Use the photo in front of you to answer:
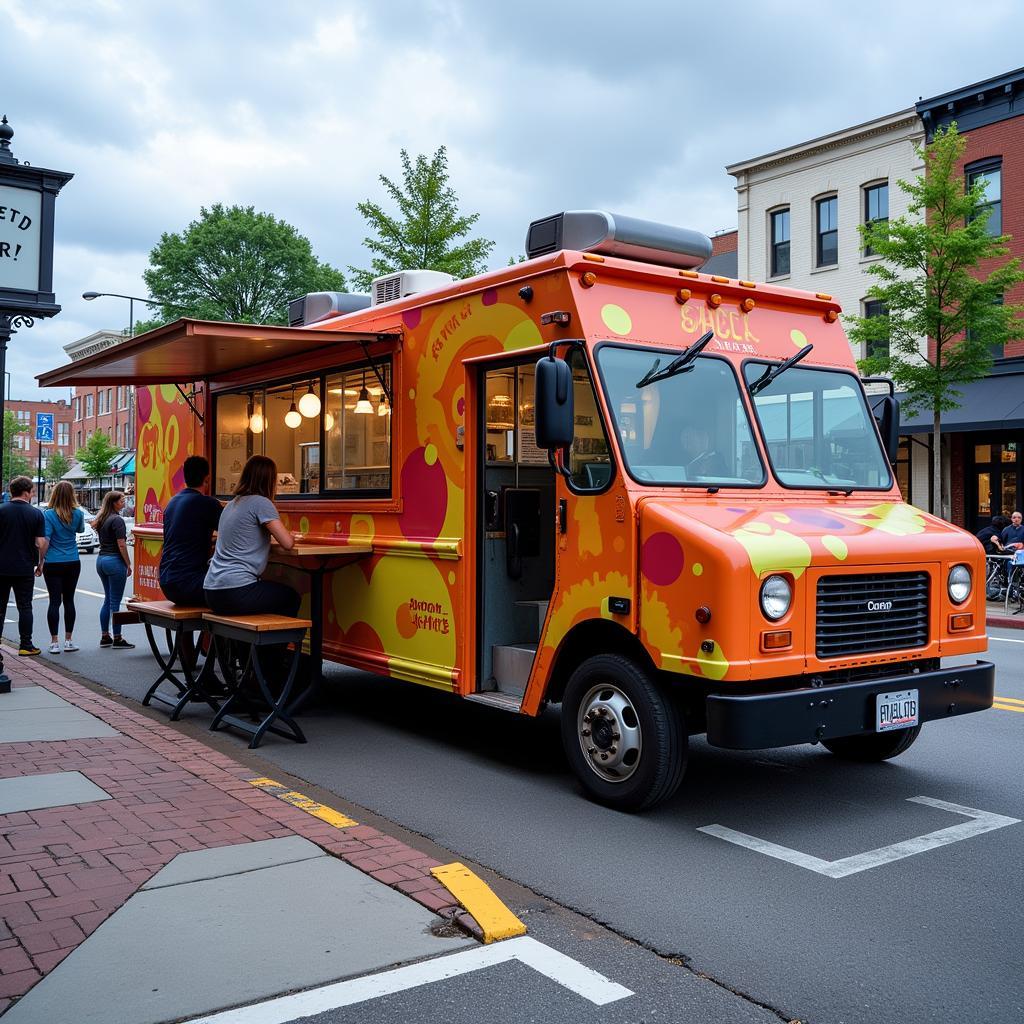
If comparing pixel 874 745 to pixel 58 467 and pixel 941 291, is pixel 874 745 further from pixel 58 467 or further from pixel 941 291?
pixel 58 467

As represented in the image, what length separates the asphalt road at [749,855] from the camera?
3.76 m

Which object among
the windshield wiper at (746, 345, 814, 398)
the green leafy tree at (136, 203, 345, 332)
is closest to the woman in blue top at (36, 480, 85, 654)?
the windshield wiper at (746, 345, 814, 398)

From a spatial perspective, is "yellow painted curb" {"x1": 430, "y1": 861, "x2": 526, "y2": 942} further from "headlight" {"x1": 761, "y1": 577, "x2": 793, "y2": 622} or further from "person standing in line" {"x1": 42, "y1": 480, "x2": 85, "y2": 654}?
"person standing in line" {"x1": 42, "y1": 480, "x2": 85, "y2": 654}

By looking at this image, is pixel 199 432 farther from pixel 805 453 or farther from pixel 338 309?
pixel 805 453

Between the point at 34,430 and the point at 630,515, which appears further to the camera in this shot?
the point at 34,430

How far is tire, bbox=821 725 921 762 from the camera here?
6.75 m

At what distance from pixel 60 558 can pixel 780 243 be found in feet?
75.3

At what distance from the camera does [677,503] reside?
5801mm

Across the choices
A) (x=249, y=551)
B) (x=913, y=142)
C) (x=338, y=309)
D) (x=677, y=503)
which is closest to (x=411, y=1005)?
(x=677, y=503)

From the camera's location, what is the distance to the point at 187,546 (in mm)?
8766

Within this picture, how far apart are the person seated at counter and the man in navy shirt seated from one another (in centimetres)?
58

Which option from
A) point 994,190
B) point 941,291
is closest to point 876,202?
point 994,190

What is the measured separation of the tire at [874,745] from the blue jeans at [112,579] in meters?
8.49

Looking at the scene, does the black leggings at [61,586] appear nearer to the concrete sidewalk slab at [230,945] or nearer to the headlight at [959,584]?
the concrete sidewalk slab at [230,945]
